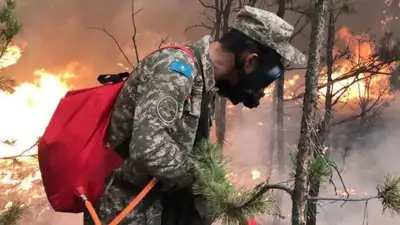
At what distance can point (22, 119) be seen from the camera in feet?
6.45

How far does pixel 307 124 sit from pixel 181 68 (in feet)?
0.64

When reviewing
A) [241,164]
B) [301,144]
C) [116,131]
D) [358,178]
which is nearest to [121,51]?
[241,164]

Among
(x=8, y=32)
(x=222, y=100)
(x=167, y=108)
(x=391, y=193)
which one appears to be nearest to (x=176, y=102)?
(x=167, y=108)

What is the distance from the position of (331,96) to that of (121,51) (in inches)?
26.7

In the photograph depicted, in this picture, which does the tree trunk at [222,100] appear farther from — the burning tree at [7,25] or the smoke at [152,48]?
the burning tree at [7,25]

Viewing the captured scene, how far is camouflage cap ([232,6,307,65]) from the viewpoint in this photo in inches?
35.6

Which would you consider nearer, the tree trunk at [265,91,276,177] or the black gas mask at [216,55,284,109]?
the black gas mask at [216,55,284,109]

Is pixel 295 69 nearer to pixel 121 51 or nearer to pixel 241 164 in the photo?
pixel 241 164

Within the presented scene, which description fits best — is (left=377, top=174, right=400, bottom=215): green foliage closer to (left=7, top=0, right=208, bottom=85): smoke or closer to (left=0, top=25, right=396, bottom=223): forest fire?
(left=0, top=25, right=396, bottom=223): forest fire

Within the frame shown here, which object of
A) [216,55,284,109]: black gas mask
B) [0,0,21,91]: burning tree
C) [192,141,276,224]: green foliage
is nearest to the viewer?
[192,141,276,224]: green foliage

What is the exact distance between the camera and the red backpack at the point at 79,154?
94cm

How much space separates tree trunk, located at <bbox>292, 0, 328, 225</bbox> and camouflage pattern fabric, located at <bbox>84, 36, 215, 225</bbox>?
0.49 ft

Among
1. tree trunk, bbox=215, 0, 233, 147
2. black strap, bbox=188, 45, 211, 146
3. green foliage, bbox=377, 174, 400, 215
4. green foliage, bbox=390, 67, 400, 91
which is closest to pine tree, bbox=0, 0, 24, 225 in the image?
black strap, bbox=188, 45, 211, 146

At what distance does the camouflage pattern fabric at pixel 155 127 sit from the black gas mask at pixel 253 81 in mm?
43
